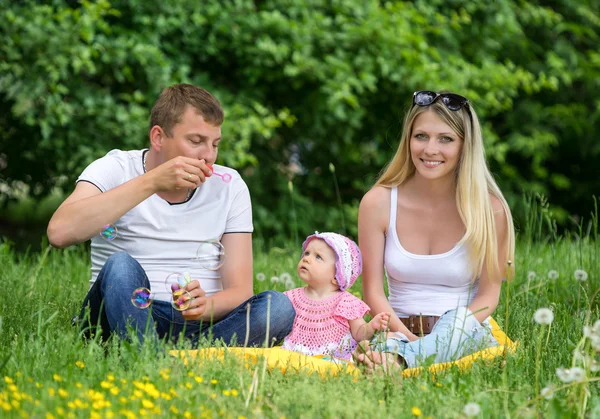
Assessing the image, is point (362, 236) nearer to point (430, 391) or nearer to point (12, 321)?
point (430, 391)

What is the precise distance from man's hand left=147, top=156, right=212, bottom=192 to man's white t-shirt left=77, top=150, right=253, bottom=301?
0.35 m

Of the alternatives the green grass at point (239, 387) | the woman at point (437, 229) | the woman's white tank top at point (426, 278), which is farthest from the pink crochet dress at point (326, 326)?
the green grass at point (239, 387)

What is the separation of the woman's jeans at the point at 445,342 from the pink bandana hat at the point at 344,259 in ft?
1.02

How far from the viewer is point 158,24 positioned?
18.9 feet

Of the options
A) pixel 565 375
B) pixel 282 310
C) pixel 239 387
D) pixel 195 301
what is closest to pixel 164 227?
pixel 195 301

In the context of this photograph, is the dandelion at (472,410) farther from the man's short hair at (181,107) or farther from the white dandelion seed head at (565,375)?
the man's short hair at (181,107)

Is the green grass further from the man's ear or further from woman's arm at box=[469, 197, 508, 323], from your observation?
the man's ear

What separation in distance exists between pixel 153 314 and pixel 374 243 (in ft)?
3.15

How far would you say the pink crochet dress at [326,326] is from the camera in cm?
319

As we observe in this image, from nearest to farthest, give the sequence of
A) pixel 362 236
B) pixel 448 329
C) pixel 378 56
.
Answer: pixel 448 329, pixel 362 236, pixel 378 56

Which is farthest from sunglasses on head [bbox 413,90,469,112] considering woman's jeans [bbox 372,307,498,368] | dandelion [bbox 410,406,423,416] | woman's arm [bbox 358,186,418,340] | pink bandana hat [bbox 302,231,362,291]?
dandelion [bbox 410,406,423,416]

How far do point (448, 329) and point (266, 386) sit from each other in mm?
853

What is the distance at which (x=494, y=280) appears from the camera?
3332 millimetres

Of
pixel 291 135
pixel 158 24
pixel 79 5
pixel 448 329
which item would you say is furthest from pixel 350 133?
pixel 448 329
